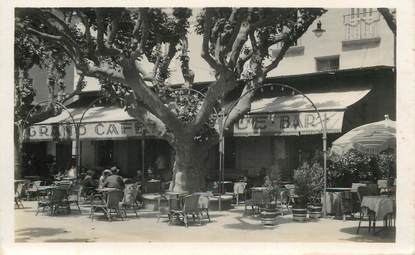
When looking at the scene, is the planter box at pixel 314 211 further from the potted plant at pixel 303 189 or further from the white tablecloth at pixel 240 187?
the white tablecloth at pixel 240 187

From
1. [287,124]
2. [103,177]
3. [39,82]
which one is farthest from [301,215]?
[39,82]

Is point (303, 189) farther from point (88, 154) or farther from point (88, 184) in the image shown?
point (88, 154)

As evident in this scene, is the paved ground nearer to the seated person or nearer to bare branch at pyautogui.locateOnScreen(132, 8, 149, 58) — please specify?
the seated person

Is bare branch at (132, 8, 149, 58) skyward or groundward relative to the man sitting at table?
Result: skyward

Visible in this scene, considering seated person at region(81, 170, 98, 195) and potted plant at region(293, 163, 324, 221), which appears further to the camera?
seated person at region(81, 170, 98, 195)

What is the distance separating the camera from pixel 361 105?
15.9 m

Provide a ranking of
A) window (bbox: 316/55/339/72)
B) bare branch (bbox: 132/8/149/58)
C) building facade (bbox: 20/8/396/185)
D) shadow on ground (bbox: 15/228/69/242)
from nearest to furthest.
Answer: shadow on ground (bbox: 15/228/69/242), bare branch (bbox: 132/8/149/58), building facade (bbox: 20/8/396/185), window (bbox: 316/55/339/72)

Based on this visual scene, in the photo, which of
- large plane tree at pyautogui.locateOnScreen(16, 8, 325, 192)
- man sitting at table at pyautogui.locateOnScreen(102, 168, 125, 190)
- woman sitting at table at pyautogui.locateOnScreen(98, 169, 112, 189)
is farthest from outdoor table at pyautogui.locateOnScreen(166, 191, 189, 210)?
woman sitting at table at pyautogui.locateOnScreen(98, 169, 112, 189)

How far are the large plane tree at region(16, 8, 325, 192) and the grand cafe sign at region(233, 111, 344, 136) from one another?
1.46 meters

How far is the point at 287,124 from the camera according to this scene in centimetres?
1567

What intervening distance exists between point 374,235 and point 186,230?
11.9 feet

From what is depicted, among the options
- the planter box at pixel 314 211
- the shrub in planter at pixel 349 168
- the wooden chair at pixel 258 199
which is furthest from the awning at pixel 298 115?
the wooden chair at pixel 258 199

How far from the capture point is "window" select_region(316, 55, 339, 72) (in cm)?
1821

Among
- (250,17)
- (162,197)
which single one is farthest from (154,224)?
(250,17)
